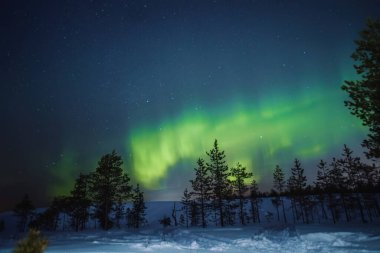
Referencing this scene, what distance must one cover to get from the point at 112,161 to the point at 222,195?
819 inches

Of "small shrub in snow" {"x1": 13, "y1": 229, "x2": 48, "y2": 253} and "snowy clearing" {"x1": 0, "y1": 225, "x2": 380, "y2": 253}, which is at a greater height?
"small shrub in snow" {"x1": 13, "y1": 229, "x2": 48, "y2": 253}

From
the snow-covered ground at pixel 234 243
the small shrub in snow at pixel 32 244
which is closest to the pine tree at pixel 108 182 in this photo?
the snow-covered ground at pixel 234 243

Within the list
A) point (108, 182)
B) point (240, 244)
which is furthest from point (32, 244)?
point (108, 182)

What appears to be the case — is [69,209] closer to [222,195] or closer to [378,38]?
[222,195]

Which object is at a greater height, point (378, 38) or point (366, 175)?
point (378, 38)

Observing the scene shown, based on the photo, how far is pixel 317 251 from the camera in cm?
1053

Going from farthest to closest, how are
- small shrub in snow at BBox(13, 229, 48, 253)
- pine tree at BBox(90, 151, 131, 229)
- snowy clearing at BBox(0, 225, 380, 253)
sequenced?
1. pine tree at BBox(90, 151, 131, 229)
2. snowy clearing at BBox(0, 225, 380, 253)
3. small shrub in snow at BBox(13, 229, 48, 253)

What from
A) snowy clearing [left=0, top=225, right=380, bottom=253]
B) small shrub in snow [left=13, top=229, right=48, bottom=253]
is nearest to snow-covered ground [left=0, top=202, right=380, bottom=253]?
snowy clearing [left=0, top=225, right=380, bottom=253]

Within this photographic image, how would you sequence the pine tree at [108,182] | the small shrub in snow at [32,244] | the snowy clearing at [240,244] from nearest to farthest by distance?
the small shrub in snow at [32,244], the snowy clearing at [240,244], the pine tree at [108,182]

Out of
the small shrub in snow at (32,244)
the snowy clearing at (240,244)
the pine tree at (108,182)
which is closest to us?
the small shrub in snow at (32,244)

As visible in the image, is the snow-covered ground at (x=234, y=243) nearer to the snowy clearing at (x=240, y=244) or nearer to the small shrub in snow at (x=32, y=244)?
the snowy clearing at (x=240, y=244)

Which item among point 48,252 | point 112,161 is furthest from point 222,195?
point 48,252

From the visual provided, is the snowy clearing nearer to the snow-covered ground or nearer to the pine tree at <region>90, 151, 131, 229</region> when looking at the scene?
the snow-covered ground

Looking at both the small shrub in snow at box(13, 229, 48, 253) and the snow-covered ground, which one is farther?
the snow-covered ground
